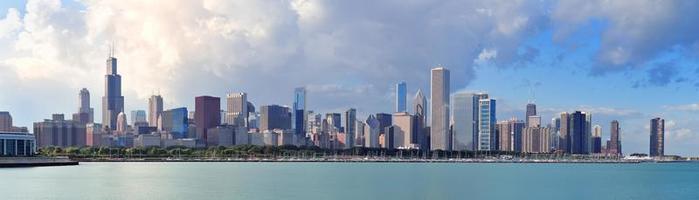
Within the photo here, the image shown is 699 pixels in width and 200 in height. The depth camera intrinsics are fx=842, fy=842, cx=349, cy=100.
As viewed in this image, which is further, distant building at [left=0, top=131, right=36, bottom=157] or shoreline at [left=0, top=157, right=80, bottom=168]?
distant building at [left=0, top=131, right=36, bottom=157]

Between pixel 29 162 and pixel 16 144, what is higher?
pixel 16 144

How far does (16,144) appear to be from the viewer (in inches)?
6196

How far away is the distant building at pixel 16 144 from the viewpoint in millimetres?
154125

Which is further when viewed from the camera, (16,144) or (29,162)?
(16,144)

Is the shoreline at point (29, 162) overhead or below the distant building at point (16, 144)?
below

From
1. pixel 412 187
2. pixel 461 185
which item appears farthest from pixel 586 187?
pixel 412 187

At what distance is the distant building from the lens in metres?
154

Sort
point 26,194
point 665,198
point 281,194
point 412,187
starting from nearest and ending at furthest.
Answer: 1. point 26,194
2. point 281,194
3. point 665,198
4. point 412,187

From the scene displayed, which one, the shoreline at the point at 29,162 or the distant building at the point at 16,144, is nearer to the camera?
the shoreline at the point at 29,162

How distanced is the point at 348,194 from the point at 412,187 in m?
13.2

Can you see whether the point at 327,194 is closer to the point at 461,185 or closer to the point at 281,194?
the point at 281,194

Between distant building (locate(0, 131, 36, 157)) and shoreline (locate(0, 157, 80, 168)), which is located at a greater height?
distant building (locate(0, 131, 36, 157))

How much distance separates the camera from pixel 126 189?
79.6 m

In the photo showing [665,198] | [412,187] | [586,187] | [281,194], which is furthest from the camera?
[586,187]
